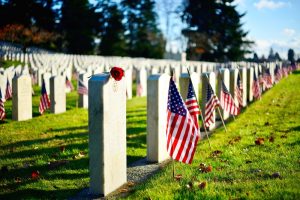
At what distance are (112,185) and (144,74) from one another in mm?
12678

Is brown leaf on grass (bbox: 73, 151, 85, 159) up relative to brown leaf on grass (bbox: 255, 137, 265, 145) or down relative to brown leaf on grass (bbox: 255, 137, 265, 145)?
down

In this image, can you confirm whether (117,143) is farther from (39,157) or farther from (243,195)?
(39,157)

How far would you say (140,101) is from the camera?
1535 cm

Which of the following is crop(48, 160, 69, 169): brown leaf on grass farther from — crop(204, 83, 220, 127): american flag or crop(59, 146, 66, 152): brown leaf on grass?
crop(204, 83, 220, 127): american flag

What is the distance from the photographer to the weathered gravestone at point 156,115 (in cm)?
635

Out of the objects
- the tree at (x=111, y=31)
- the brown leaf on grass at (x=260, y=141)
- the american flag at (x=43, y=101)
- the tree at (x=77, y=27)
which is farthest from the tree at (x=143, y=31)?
the brown leaf on grass at (x=260, y=141)

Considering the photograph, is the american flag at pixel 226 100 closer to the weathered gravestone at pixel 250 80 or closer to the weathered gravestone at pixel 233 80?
the weathered gravestone at pixel 233 80

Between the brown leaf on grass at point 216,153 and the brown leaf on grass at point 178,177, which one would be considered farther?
the brown leaf on grass at point 216,153

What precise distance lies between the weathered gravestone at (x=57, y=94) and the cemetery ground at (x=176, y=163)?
132 centimetres

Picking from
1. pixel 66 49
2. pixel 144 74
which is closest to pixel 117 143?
pixel 144 74

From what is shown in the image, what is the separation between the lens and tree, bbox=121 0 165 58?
192ft

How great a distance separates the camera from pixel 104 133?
4684 mm

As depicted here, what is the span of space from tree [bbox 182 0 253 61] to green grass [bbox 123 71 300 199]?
48.8 meters

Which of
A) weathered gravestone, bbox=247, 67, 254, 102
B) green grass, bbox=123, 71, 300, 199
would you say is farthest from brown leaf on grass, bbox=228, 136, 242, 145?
weathered gravestone, bbox=247, 67, 254, 102
